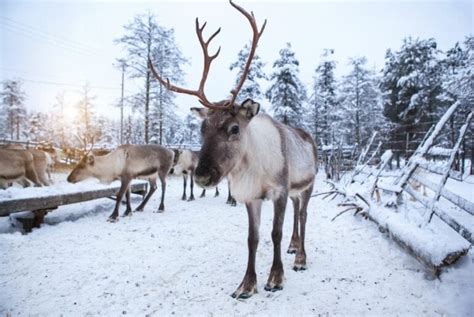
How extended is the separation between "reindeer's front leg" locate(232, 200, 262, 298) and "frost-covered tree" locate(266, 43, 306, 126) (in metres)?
19.4

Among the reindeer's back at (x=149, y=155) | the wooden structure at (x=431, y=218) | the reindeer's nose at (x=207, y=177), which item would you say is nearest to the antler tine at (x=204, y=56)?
the reindeer's nose at (x=207, y=177)

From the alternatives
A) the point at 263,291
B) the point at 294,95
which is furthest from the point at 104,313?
the point at 294,95

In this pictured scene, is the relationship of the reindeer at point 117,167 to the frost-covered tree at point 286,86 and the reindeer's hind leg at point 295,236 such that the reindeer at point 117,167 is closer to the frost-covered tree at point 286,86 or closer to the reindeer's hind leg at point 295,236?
the reindeer's hind leg at point 295,236

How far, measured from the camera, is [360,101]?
27594mm

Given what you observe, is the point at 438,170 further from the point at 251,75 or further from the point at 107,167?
the point at 251,75

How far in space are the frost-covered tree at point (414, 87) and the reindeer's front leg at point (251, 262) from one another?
758 inches

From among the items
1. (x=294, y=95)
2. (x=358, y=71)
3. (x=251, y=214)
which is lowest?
(x=251, y=214)

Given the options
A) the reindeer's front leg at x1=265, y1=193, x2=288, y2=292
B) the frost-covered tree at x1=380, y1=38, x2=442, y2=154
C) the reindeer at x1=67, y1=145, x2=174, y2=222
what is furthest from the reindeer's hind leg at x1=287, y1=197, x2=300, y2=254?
the frost-covered tree at x1=380, y1=38, x2=442, y2=154

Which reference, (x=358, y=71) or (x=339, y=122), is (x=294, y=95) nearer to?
(x=339, y=122)

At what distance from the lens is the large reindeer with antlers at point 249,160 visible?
8.73 ft

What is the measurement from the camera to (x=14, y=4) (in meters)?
2.79

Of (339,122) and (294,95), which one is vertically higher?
(294,95)

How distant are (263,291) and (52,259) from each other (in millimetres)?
3032

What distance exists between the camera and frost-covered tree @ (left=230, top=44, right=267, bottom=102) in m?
19.7
